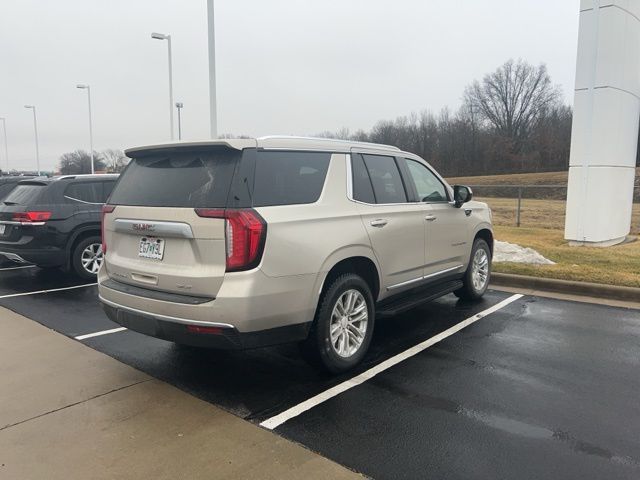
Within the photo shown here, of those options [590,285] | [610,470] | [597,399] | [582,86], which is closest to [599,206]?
[582,86]

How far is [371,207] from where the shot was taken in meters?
4.63

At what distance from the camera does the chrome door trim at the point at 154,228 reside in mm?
3672

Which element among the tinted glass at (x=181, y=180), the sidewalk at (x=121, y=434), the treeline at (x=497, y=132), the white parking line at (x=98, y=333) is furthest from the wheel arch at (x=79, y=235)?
the treeline at (x=497, y=132)

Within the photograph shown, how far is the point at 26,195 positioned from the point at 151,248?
17.8ft

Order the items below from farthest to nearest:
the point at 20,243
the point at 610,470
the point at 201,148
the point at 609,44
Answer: the point at 609,44
the point at 20,243
the point at 201,148
the point at 610,470

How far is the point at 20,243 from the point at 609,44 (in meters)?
11.1

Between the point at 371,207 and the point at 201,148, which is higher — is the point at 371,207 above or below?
below

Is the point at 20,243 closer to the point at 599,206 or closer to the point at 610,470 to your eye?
the point at 610,470

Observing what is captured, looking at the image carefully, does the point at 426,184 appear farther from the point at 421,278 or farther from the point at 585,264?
the point at 585,264

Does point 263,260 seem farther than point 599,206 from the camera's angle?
No

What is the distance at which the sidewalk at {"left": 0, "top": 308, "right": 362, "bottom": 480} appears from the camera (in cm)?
297

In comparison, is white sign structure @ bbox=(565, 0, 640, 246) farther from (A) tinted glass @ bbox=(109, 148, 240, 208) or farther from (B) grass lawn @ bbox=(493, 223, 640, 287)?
(A) tinted glass @ bbox=(109, 148, 240, 208)

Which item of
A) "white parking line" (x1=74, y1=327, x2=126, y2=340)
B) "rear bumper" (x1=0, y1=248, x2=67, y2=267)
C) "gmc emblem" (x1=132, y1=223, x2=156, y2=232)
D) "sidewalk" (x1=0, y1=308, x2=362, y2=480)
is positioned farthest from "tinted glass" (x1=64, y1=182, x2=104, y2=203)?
"gmc emblem" (x1=132, y1=223, x2=156, y2=232)

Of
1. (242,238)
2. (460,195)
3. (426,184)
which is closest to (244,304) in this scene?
(242,238)
